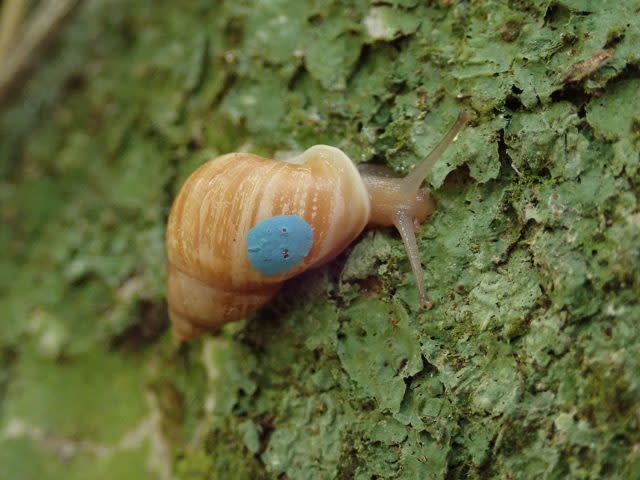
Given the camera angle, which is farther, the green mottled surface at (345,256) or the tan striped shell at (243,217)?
the tan striped shell at (243,217)

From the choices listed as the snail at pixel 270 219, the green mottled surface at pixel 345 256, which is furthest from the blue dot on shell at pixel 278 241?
the green mottled surface at pixel 345 256

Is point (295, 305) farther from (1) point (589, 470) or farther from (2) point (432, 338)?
(1) point (589, 470)

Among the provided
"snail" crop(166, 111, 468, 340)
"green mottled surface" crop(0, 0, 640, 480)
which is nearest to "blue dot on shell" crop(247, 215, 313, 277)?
"snail" crop(166, 111, 468, 340)

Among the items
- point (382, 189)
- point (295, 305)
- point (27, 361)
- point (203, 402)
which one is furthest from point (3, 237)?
point (382, 189)

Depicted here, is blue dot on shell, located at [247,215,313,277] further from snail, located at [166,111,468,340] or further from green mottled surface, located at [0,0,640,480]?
green mottled surface, located at [0,0,640,480]

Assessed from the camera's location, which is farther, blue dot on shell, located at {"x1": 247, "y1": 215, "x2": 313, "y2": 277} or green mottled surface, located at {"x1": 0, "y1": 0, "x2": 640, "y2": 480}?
blue dot on shell, located at {"x1": 247, "y1": 215, "x2": 313, "y2": 277}

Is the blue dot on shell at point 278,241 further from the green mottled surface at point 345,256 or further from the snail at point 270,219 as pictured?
the green mottled surface at point 345,256
